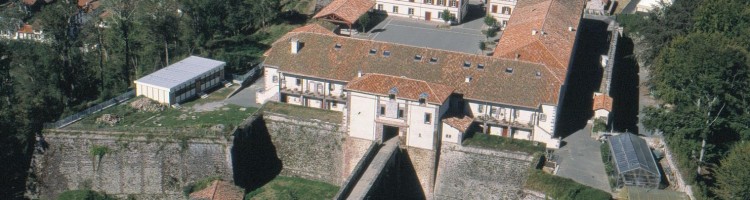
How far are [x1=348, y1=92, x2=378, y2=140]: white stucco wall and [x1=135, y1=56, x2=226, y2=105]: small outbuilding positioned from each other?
17153 mm

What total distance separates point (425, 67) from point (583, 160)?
14696 millimetres

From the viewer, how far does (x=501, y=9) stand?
9475 centimetres

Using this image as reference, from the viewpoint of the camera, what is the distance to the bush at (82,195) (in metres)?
65.7

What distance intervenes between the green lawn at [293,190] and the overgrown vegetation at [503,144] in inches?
477

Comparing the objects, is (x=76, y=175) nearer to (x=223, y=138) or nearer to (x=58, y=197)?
(x=58, y=197)

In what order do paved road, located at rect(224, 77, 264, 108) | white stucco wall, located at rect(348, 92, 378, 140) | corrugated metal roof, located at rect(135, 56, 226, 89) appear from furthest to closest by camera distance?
paved road, located at rect(224, 77, 264, 108) → corrugated metal roof, located at rect(135, 56, 226, 89) → white stucco wall, located at rect(348, 92, 378, 140)

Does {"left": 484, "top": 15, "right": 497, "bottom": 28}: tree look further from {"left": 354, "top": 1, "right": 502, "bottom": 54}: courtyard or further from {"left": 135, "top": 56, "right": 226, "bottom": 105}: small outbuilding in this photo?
{"left": 135, "top": 56, "right": 226, "bottom": 105}: small outbuilding

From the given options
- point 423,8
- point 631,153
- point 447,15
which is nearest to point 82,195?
point 631,153

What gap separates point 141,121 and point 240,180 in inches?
396

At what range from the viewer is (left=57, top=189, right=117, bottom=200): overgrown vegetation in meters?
65.7

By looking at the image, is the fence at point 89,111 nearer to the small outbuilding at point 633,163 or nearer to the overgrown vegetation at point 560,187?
Result: the overgrown vegetation at point 560,187

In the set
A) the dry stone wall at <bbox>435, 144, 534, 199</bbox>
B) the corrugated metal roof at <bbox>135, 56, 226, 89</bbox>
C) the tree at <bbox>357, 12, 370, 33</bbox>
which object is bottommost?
the dry stone wall at <bbox>435, 144, 534, 199</bbox>

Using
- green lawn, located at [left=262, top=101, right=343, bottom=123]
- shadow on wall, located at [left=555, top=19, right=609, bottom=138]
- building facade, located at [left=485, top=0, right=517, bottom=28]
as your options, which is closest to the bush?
green lawn, located at [left=262, top=101, right=343, bottom=123]

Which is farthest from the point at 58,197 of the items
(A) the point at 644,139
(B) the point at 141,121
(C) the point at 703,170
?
(C) the point at 703,170
